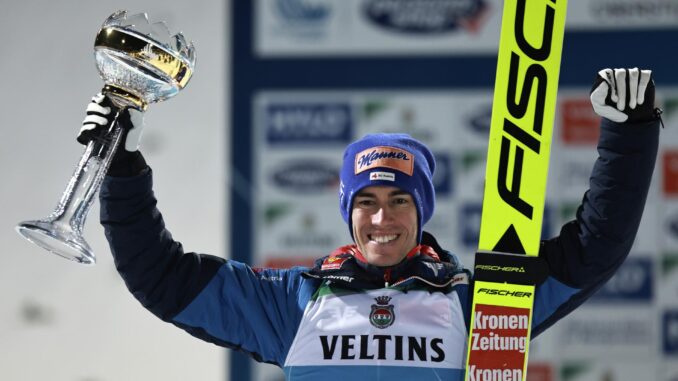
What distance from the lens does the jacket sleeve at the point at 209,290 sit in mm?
2053

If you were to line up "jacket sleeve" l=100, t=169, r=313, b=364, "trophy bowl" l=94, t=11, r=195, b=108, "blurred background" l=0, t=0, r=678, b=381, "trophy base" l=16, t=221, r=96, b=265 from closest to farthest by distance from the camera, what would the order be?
"trophy base" l=16, t=221, r=96, b=265 → "trophy bowl" l=94, t=11, r=195, b=108 → "jacket sleeve" l=100, t=169, r=313, b=364 → "blurred background" l=0, t=0, r=678, b=381

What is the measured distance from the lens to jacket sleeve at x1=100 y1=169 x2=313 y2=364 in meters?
2.05

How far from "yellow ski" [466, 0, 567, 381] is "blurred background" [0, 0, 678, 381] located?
8.79ft

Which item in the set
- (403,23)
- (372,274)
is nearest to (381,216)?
(372,274)

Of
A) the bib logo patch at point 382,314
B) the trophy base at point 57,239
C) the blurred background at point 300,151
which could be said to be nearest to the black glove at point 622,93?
the bib logo patch at point 382,314

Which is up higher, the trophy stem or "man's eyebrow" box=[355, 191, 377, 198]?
"man's eyebrow" box=[355, 191, 377, 198]

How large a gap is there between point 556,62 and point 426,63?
2796 millimetres

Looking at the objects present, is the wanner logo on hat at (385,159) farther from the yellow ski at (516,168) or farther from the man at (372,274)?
the yellow ski at (516,168)

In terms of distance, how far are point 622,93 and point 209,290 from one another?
0.83 m

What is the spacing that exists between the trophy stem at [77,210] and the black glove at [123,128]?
10 millimetres

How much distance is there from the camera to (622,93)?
76.5 inches

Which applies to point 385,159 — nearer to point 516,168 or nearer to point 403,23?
point 516,168

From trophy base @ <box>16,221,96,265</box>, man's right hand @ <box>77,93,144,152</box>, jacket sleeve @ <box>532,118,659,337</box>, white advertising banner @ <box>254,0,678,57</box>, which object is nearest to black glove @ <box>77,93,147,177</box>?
man's right hand @ <box>77,93,144,152</box>

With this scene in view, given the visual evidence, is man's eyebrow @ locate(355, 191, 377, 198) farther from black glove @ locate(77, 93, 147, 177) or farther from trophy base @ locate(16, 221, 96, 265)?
trophy base @ locate(16, 221, 96, 265)
